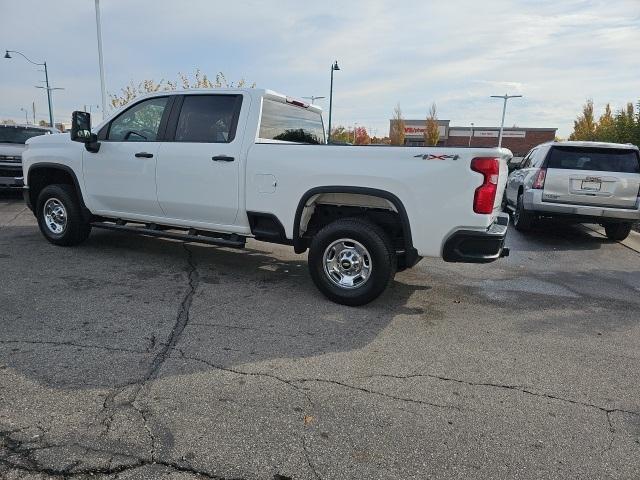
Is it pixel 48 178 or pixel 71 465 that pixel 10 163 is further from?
pixel 71 465

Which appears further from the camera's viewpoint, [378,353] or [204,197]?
[204,197]

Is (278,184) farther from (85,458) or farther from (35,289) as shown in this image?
(85,458)

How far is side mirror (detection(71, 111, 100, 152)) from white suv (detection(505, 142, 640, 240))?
6993 mm

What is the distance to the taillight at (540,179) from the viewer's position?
8430 millimetres

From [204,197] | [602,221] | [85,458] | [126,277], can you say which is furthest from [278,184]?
[602,221]

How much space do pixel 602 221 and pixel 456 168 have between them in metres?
5.63

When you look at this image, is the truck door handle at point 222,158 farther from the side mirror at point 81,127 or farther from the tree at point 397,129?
the tree at point 397,129

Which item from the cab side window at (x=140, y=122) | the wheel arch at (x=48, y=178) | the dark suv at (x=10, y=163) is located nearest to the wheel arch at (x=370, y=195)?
the cab side window at (x=140, y=122)

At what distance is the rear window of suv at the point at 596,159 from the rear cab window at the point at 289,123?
4.45 m

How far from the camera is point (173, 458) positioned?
2.46m

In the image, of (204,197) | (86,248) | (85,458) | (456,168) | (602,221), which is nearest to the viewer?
(85,458)

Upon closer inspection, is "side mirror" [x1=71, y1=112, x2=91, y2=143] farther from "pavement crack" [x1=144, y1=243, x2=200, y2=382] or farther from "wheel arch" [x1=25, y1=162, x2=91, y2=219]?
"pavement crack" [x1=144, y1=243, x2=200, y2=382]

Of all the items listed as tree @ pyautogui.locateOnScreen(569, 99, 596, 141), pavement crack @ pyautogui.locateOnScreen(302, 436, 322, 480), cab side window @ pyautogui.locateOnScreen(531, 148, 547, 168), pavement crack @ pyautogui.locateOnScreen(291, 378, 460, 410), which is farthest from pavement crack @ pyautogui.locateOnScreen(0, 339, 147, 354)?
tree @ pyautogui.locateOnScreen(569, 99, 596, 141)

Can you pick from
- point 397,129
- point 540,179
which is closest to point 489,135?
point 397,129
